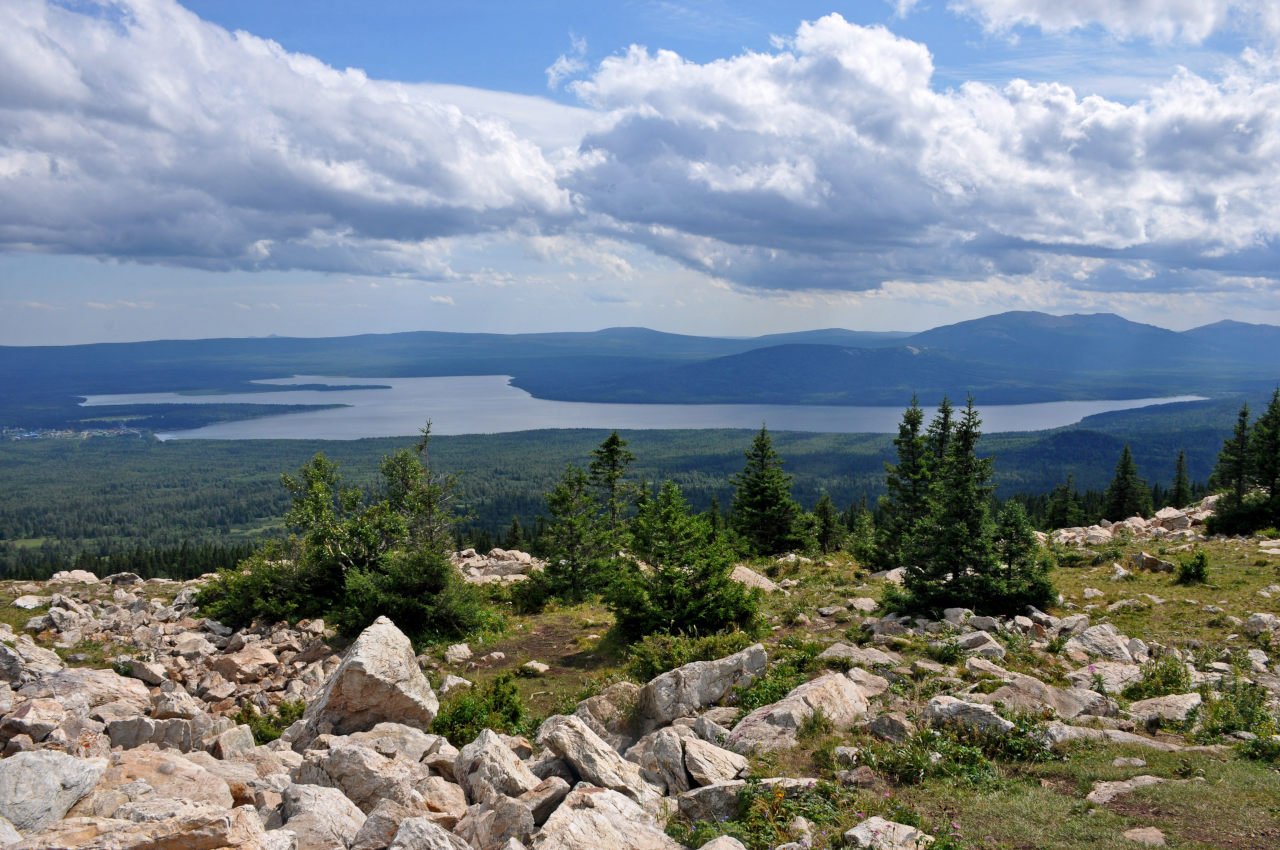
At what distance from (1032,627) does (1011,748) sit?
7.20 metres

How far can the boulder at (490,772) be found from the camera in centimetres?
959

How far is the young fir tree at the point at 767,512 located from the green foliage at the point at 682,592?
1454cm

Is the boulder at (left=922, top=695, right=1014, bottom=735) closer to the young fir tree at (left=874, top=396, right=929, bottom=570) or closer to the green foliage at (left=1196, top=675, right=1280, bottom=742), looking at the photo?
the green foliage at (left=1196, top=675, right=1280, bottom=742)

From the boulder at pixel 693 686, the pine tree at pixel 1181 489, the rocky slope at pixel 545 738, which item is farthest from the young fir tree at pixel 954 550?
the pine tree at pixel 1181 489

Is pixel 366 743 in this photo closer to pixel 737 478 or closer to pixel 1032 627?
pixel 1032 627

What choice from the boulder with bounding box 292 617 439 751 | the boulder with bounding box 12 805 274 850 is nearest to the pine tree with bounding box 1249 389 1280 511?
the boulder with bounding box 292 617 439 751

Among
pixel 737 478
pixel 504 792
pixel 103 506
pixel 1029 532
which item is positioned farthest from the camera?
pixel 103 506

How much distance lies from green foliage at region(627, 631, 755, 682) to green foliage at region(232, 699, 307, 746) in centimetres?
676

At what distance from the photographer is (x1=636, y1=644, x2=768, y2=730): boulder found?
13.1 m

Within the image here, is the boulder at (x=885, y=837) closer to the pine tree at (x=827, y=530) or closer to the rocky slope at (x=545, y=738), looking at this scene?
the rocky slope at (x=545, y=738)

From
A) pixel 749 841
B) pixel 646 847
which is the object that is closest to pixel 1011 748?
pixel 749 841

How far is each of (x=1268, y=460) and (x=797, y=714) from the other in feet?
103

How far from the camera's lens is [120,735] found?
39.6ft

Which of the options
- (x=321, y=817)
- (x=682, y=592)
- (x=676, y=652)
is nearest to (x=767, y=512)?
(x=682, y=592)
